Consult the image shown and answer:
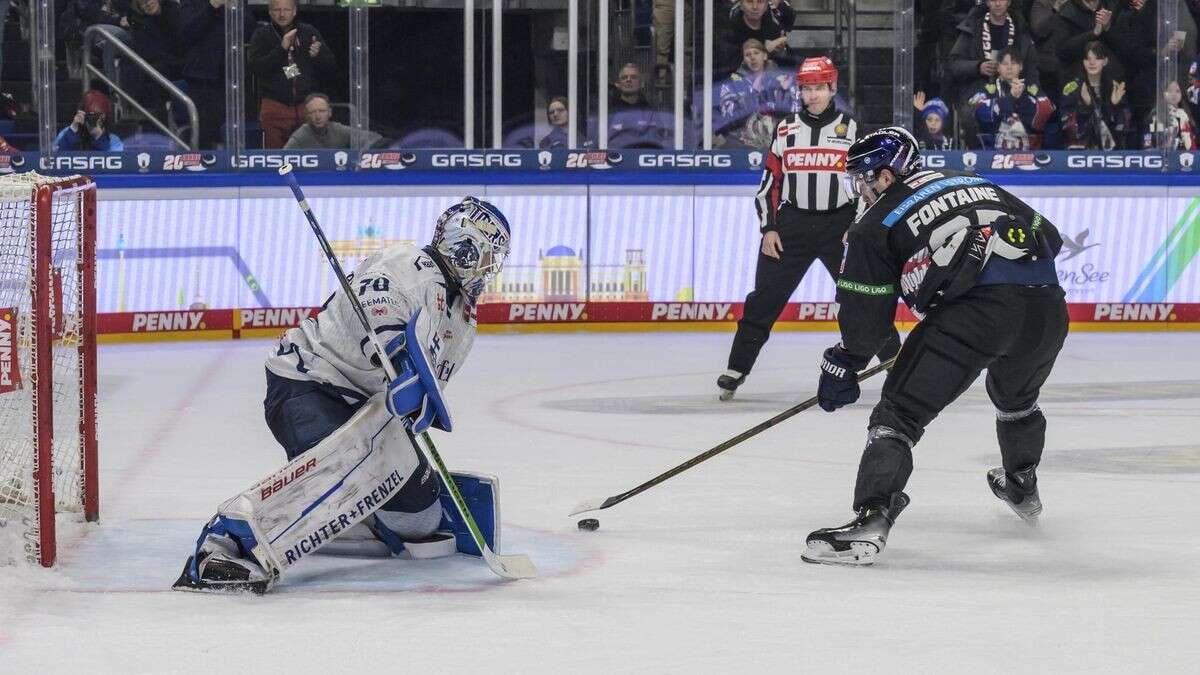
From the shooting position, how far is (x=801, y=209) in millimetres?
7832

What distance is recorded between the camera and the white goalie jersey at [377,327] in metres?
4.12

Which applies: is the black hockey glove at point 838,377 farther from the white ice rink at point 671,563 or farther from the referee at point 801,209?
the referee at point 801,209

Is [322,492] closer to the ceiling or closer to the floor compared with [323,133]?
closer to the floor

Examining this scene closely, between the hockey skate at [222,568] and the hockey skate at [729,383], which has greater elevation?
the hockey skate at [222,568]

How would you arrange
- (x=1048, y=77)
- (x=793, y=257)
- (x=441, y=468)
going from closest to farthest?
(x=441, y=468) → (x=793, y=257) → (x=1048, y=77)

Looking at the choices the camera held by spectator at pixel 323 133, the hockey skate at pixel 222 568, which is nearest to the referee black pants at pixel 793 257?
the camera held by spectator at pixel 323 133

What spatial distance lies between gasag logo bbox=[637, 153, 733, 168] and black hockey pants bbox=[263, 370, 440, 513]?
5.78 metres

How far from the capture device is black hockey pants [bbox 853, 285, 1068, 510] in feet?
14.6

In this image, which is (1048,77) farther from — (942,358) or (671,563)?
(671,563)

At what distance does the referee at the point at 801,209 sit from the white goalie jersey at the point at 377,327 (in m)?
3.51

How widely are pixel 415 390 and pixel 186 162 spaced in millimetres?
5946

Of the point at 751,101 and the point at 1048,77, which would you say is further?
the point at 1048,77

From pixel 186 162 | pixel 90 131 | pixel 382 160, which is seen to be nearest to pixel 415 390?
pixel 186 162

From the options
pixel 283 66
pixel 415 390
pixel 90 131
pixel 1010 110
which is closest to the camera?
pixel 415 390
